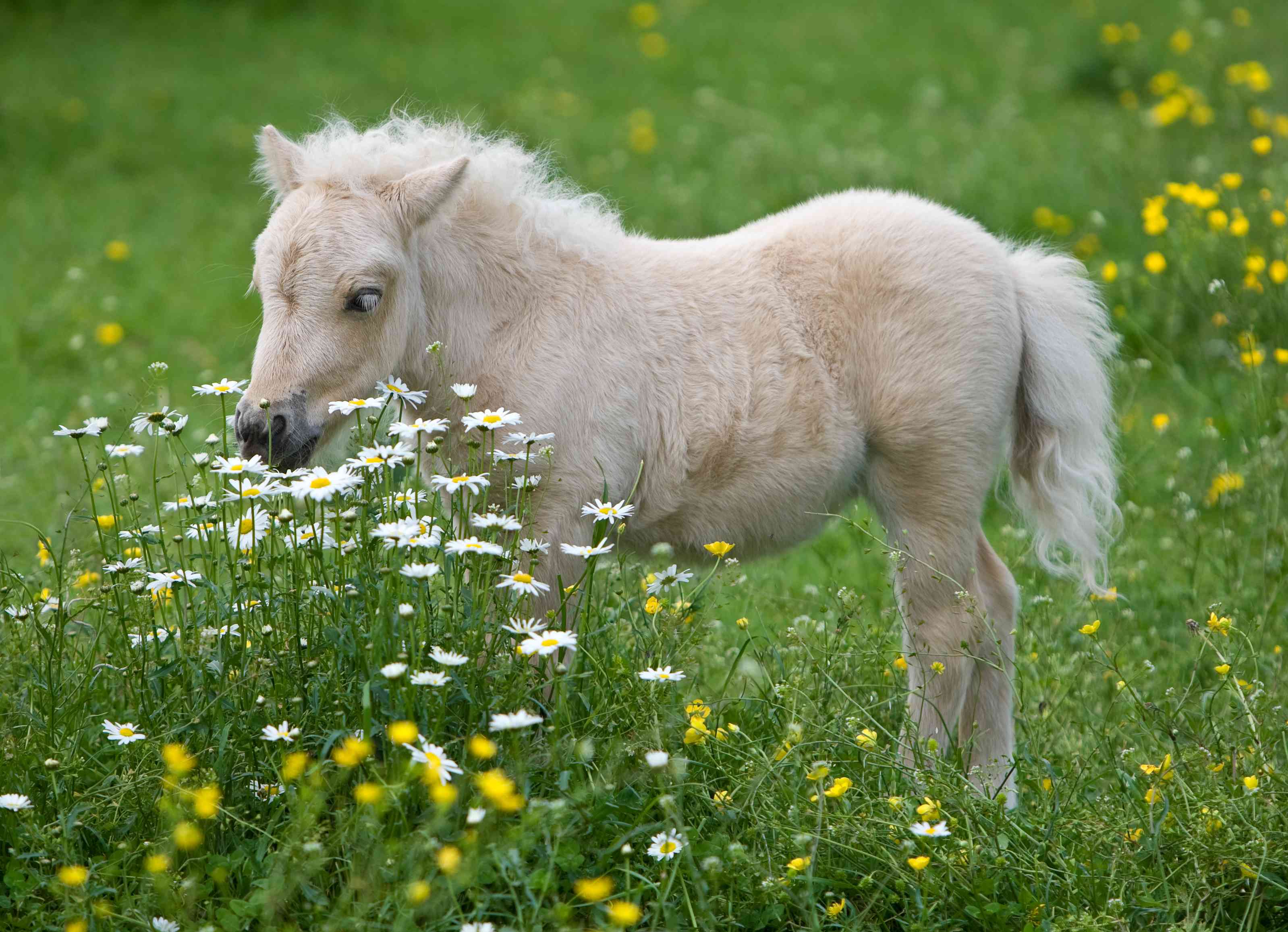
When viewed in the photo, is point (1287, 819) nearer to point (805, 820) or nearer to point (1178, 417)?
point (805, 820)

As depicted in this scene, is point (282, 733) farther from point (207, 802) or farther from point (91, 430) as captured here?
point (91, 430)

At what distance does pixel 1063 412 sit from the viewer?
3.82 meters

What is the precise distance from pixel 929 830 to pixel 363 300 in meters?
1.90

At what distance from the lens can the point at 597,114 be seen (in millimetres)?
11273

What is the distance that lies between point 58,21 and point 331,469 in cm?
1176

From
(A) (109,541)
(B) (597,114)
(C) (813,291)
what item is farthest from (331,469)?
(B) (597,114)

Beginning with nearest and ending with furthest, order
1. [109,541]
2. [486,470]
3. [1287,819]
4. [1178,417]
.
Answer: [1287,819] < [486,470] < [109,541] < [1178,417]

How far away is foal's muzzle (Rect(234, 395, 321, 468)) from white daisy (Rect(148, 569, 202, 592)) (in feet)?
1.12

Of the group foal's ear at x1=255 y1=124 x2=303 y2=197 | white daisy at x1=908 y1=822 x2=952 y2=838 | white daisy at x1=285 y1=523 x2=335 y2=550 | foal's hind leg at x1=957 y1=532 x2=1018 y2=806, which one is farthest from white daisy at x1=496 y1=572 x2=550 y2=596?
foal's hind leg at x1=957 y1=532 x2=1018 y2=806

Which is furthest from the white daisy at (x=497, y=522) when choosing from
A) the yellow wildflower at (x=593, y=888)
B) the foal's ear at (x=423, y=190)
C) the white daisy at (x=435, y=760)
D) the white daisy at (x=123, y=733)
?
the foal's ear at (x=423, y=190)

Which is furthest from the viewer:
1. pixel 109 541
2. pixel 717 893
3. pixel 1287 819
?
pixel 109 541

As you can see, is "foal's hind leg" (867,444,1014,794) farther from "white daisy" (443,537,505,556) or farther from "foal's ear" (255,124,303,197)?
"foal's ear" (255,124,303,197)

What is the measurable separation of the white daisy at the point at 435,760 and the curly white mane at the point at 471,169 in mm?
1655

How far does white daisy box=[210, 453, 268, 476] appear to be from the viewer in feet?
9.01
